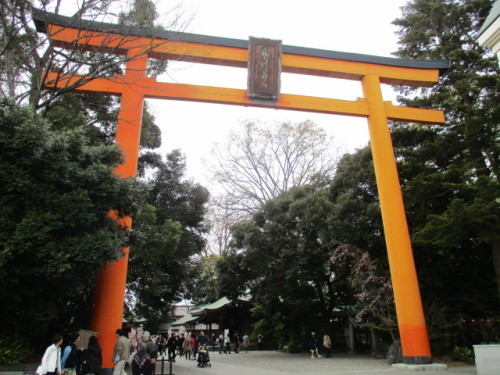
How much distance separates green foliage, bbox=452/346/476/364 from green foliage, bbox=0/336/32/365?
11696mm

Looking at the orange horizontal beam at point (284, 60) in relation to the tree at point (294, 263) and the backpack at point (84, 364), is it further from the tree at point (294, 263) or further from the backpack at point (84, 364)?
the backpack at point (84, 364)

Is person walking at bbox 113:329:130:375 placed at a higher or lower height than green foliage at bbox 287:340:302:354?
higher

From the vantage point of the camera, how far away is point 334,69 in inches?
462

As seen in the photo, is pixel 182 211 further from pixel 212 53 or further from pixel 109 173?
pixel 109 173

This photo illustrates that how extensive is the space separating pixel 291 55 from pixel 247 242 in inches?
369

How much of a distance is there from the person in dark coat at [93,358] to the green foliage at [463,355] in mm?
10486

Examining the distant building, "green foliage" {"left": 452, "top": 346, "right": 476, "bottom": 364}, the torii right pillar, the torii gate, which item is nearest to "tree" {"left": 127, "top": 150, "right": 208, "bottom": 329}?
the torii gate

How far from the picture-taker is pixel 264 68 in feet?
36.0

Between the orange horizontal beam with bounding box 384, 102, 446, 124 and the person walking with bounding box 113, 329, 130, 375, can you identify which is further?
the orange horizontal beam with bounding box 384, 102, 446, 124

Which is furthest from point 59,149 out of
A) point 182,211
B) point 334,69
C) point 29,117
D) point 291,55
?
point 182,211

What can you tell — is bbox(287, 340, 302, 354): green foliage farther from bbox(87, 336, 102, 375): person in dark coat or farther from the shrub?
bbox(87, 336, 102, 375): person in dark coat

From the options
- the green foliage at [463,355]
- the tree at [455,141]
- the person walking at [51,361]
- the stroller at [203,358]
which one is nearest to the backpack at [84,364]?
the person walking at [51,361]

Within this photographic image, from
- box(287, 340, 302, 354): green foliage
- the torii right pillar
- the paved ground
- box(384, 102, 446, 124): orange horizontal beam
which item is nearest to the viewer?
the torii right pillar

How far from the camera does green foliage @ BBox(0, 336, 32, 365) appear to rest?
6.97 m
